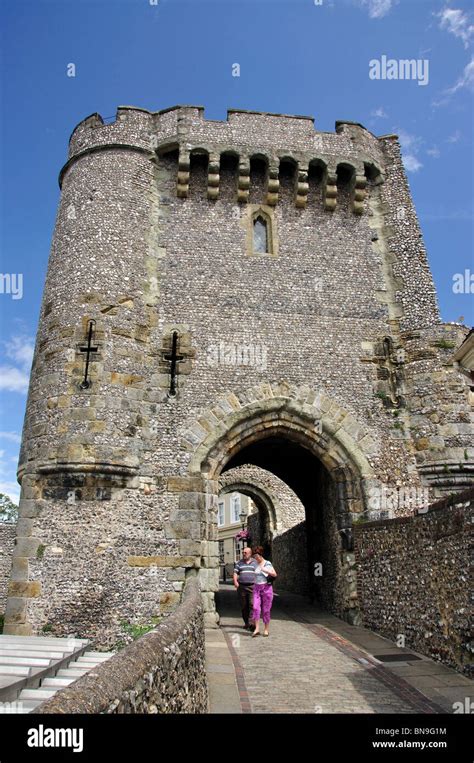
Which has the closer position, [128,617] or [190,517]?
[128,617]

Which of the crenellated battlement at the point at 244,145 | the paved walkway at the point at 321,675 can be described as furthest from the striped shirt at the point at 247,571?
the crenellated battlement at the point at 244,145

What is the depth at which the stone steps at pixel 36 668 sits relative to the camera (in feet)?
11.3

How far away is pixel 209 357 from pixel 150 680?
28.7 feet

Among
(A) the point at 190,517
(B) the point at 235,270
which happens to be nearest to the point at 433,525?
(A) the point at 190,517

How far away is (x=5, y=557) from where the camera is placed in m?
17.8

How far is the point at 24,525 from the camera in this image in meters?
9.63

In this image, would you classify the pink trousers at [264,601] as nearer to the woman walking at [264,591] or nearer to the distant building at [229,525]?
the woman walking at [264,591]

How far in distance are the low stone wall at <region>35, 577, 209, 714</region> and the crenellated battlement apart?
1069cm

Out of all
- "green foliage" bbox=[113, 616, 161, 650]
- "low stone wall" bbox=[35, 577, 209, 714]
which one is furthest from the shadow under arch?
"low stone wall" bbox=[35, 577, 209, 714]

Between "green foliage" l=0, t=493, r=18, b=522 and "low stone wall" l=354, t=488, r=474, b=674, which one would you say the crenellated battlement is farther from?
"green foliage" l=0, t=493, r=18, b=522

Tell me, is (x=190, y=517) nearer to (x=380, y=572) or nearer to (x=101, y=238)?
(x=380, y=572)

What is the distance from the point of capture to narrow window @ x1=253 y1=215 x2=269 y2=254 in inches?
516

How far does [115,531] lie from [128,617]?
1.44 metres

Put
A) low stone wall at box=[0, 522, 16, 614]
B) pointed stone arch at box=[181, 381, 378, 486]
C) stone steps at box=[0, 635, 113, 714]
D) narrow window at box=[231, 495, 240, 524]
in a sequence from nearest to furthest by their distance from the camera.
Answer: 1. stone steps at box=[0, 635, 113, 714]
2. pointed stone arch at box=[181, 381, 378, 486]
3. low stone wall at box=[0, 522, 16, 614]
4. narrow window at box=[231, 495, 240, 524]
